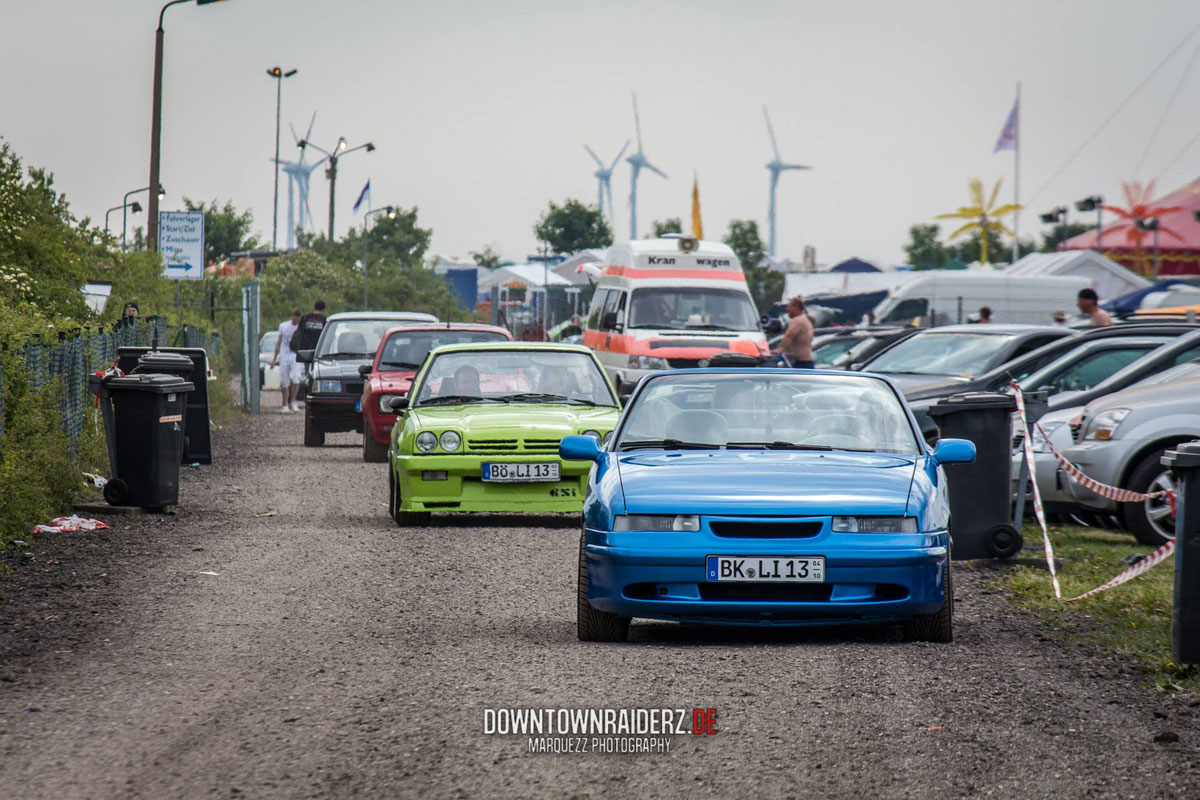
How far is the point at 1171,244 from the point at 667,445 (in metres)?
83.0

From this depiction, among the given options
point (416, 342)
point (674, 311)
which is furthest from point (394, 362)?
point (674, 311)

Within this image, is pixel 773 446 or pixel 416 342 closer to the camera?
pixel 773 446

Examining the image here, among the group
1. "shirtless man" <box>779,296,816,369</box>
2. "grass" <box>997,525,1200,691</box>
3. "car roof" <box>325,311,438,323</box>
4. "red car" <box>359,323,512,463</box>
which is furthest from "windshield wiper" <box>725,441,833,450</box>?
"shirtless man" <box>779,296,816,369</box>

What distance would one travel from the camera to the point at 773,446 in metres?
8.85

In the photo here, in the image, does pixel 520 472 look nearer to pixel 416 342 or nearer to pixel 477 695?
pixel 477 695

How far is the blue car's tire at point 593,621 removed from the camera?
7.97m

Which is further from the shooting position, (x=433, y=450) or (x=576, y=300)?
(x=576, y=300)

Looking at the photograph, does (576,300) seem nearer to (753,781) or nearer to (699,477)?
(699,477)

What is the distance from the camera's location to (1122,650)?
8023 mm

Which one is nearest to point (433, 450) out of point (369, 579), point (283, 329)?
point (369, 579)

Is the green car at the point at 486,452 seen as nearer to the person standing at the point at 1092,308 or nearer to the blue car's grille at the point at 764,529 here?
the blue car's grille at the point at 764,529

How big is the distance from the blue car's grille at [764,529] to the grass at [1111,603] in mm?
1554

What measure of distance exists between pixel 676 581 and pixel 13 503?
594 cm

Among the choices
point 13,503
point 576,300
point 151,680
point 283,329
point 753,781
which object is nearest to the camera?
point 753,781
